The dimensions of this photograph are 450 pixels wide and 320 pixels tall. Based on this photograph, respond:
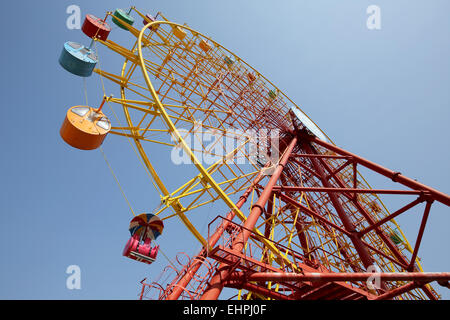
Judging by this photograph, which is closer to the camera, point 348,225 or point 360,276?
point 360,276

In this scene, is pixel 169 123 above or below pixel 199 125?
below

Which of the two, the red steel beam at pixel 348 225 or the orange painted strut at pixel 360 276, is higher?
the red steel beam at pixel 348 225

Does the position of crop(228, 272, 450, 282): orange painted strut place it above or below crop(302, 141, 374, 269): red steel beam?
below

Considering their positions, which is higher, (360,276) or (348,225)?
(348,225)

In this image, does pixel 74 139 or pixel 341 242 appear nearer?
pixel 74 139

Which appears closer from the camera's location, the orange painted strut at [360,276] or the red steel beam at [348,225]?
the orange painted strut at [360,276]

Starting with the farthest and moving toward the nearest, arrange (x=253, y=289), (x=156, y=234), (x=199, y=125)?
(x=199, y=125), (x=156, y=234), (x=253, y=289)

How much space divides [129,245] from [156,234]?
1.13 meters

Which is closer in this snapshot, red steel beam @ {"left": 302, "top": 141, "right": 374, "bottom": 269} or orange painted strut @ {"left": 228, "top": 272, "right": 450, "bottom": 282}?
orange painted strut @ {"left": 228, "top": 272, "right": 450, "bottom": 282}

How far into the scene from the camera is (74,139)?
31.4 ft

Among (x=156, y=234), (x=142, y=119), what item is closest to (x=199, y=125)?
(x=142, y=119)
